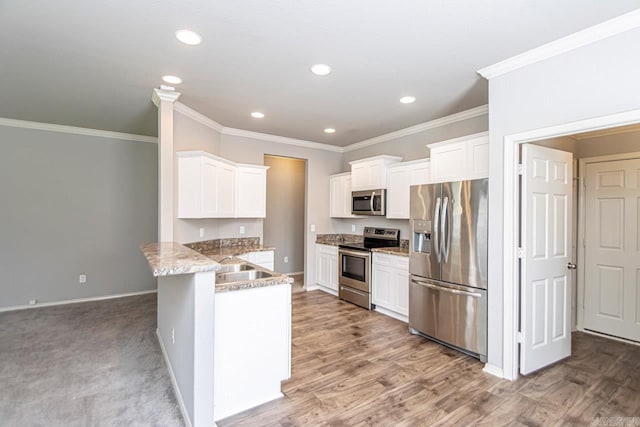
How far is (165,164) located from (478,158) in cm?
343

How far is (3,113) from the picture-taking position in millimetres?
4098

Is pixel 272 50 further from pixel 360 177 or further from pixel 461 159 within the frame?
pixel 360 177

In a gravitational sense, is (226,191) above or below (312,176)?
below

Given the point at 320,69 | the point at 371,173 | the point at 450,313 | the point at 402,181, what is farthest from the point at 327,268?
the point at 320,69

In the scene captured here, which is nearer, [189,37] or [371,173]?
[189,37]

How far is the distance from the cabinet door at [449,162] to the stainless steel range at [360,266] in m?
1.42

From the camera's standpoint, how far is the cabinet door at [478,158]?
10.6 ft

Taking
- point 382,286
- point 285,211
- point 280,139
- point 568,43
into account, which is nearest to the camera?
point 568,43

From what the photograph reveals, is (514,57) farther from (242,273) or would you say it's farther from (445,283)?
(242,273)

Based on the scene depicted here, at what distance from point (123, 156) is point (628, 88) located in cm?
625

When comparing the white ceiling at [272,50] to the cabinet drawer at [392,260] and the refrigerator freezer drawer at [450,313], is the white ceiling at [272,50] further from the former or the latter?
the refrigerator freezer drawer at [450,313]

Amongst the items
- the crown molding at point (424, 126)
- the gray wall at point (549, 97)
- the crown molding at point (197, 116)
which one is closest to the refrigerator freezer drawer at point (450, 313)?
the gray wall at point (549, 97)

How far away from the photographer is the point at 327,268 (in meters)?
5.46

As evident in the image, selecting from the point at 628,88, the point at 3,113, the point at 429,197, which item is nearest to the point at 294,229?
the point at 429,197
